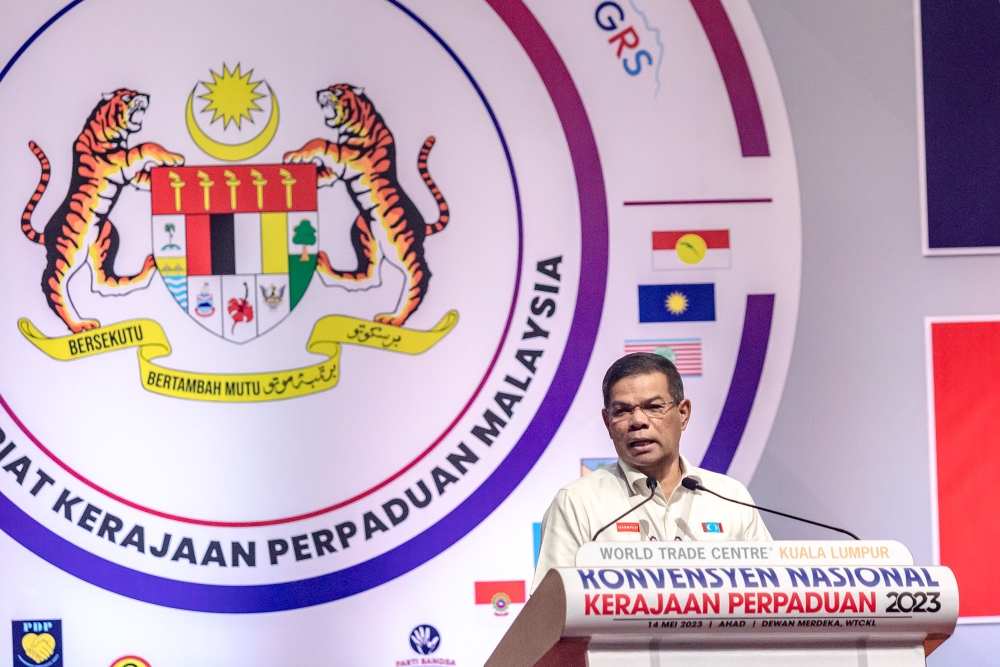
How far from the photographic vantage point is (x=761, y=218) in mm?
3037

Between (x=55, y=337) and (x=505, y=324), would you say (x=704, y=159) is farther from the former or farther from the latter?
(x=55, y=337)

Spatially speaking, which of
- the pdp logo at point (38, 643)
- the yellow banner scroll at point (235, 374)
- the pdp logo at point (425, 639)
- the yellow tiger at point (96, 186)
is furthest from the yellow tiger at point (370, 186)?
the pdp logo at point (38, 643)

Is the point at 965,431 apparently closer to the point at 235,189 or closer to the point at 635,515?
the point at 635,515

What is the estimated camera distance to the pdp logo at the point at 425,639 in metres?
2.99

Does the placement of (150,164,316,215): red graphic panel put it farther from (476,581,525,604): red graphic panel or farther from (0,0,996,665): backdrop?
(476,581,525,604): red graphic panel

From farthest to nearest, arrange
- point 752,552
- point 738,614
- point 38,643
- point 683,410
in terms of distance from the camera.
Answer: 1. point 38,643
2. point 683,410
3. point 752,552
4. point 738,614

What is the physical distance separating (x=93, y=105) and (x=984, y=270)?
283cm

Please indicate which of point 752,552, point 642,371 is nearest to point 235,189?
point 642,371

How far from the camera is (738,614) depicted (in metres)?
1.36

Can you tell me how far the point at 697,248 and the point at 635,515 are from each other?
3.78 ft

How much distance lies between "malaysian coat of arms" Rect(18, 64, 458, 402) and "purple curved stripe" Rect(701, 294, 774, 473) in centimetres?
90

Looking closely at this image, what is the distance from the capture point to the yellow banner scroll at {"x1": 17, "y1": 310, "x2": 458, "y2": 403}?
9.93ft

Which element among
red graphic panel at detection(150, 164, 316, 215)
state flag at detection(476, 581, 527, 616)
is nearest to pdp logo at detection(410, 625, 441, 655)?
state flag at detection(476, 581, 527, 616)

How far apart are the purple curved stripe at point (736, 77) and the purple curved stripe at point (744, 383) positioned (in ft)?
1.58
